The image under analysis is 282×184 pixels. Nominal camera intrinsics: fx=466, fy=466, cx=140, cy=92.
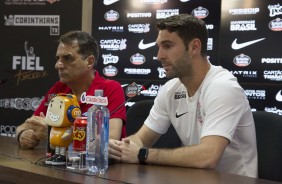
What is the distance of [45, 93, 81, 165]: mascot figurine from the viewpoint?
188 centimetres

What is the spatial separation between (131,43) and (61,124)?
298 centimetres

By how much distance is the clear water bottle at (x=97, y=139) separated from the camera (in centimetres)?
176

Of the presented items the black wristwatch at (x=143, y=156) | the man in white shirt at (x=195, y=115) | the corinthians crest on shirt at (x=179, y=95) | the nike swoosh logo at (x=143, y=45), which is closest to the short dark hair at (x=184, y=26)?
the man in white shirt at (x=195, y=115)

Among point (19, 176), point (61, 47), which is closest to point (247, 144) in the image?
point (19, 176)

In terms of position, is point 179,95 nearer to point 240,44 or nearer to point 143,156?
point 143,156

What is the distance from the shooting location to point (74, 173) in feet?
5.68

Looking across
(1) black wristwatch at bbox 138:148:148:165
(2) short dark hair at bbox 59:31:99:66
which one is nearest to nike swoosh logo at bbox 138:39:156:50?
(2) short dark hair at bbox 59:31:99:66

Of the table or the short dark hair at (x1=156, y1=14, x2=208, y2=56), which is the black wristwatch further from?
the short dark hair at (x1=156, y1=14, x2=208, y2=56)

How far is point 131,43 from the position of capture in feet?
15.7

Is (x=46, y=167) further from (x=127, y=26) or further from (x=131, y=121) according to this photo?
(x=127, y=26)

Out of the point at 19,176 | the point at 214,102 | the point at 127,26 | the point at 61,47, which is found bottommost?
the point at 19,176

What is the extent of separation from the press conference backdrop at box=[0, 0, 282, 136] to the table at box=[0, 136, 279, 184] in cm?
255

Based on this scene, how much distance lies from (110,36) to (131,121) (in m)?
2.26

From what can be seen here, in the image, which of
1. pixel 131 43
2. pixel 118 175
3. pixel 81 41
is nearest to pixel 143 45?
pixel 131 43
